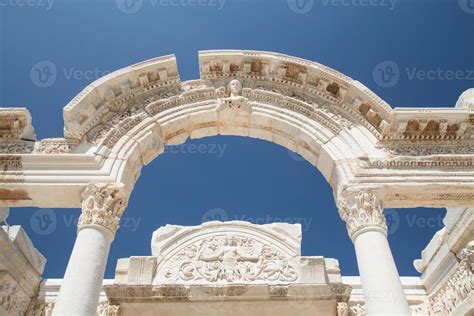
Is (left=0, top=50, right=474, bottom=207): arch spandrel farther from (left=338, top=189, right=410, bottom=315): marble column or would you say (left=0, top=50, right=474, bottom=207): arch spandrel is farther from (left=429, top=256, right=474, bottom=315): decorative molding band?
(left=429, top=256, right=474, bottom=315): decorative molding band

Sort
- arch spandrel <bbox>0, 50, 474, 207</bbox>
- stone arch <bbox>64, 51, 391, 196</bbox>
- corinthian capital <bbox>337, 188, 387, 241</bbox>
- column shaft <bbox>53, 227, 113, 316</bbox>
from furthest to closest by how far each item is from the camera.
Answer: stone arch <bbox>64, 51, 391, 196</bbox>
arch spandrel <bbox>0, 50, 474, 207</bbox>
corinthian capital <bbox>337, 188, 387, 241</bbox>
column shaft <bbox>53, 227, 113, 316</bbox>

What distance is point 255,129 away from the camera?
9.02m

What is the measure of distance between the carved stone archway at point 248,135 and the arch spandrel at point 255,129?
0.02 meters

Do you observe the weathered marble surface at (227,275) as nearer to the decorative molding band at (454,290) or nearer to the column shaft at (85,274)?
the decorative molding band at (454,290)

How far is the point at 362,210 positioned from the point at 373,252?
2.53 feet

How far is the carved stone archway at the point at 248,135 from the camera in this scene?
724 cm

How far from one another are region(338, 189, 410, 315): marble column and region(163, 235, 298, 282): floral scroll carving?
3.79 meters

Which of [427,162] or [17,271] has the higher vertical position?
[427,162]

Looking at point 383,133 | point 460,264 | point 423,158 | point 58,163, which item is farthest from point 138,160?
point 460,264

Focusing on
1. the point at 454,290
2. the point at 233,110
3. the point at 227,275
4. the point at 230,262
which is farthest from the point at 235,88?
the point at 454,290

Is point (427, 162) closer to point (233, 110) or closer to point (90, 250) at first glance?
point (233, 110)

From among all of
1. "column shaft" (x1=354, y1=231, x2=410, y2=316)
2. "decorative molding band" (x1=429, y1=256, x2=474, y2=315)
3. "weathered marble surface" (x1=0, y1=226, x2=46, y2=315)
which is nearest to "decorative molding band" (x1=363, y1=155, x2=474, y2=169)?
"column shaft" (x1=354, y1=231, x2=410, y2=316)

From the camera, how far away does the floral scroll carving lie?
10492 millimetres

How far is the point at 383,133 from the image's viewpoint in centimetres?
815
